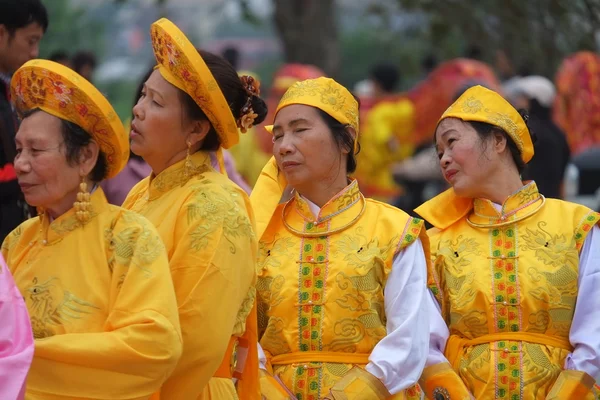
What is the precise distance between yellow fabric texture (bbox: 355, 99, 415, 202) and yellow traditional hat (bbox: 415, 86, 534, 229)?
7.77 meters

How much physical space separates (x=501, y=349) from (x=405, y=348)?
58 cm

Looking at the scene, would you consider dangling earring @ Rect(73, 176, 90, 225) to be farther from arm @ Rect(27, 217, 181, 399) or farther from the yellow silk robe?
the yellow silk robe

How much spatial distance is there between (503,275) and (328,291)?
72 centimetres

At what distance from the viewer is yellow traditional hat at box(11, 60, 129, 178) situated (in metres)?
3.65

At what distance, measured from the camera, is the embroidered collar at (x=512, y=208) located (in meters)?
4.89

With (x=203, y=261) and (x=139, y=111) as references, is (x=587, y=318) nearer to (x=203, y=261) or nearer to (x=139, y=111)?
(x=203, y=261)

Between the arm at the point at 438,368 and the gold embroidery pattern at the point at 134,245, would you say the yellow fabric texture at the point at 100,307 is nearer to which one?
the gold embroidery pattern at the point at 134,245

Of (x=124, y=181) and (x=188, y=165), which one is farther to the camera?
(x=124, y=181)

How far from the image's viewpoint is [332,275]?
4.47 metres

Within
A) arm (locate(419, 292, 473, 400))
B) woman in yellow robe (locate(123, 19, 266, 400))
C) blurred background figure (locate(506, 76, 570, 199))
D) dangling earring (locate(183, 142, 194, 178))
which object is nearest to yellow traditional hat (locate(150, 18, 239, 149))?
woman in yellow robe (locate(123, 19, 266, 400))

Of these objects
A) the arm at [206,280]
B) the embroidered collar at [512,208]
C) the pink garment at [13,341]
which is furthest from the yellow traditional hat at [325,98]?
the pink garment at [13,341]

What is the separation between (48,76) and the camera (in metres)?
3.66

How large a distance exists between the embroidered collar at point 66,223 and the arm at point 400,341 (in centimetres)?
106

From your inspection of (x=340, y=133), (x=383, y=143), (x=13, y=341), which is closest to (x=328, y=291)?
(x=340, y=133)
